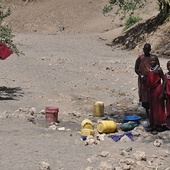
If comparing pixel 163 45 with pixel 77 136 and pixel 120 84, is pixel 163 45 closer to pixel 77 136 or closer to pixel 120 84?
pixel 120 84

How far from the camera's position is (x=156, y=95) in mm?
8352

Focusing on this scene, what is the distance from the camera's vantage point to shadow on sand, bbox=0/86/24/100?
1290 centimetres

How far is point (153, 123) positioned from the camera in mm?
8531

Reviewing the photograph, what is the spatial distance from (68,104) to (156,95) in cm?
411

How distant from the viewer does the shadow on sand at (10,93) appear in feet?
42.3

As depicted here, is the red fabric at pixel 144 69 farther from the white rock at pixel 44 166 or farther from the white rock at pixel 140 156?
the white rock at pixel 44 166

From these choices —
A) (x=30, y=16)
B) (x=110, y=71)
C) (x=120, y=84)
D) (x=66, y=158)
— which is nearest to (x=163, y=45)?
(x=110, y=71)

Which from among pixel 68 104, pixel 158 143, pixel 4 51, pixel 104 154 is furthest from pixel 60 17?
pixel 104 154

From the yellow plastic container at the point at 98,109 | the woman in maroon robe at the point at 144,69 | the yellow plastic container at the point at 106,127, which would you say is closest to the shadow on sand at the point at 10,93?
the yellow plastic container at the point at 98,109

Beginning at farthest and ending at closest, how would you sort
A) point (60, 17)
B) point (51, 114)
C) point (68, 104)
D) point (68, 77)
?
point (60, 17) < point (68, 77) < point (68, 104) < point (51, 114)

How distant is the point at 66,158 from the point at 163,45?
654 inches

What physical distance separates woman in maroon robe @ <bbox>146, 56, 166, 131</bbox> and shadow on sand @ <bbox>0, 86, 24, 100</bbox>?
5098 millimetres

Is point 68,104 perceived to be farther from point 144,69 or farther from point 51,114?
Answer: point 144,69

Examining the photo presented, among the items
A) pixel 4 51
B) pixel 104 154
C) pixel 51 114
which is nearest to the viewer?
pixel 104 154
